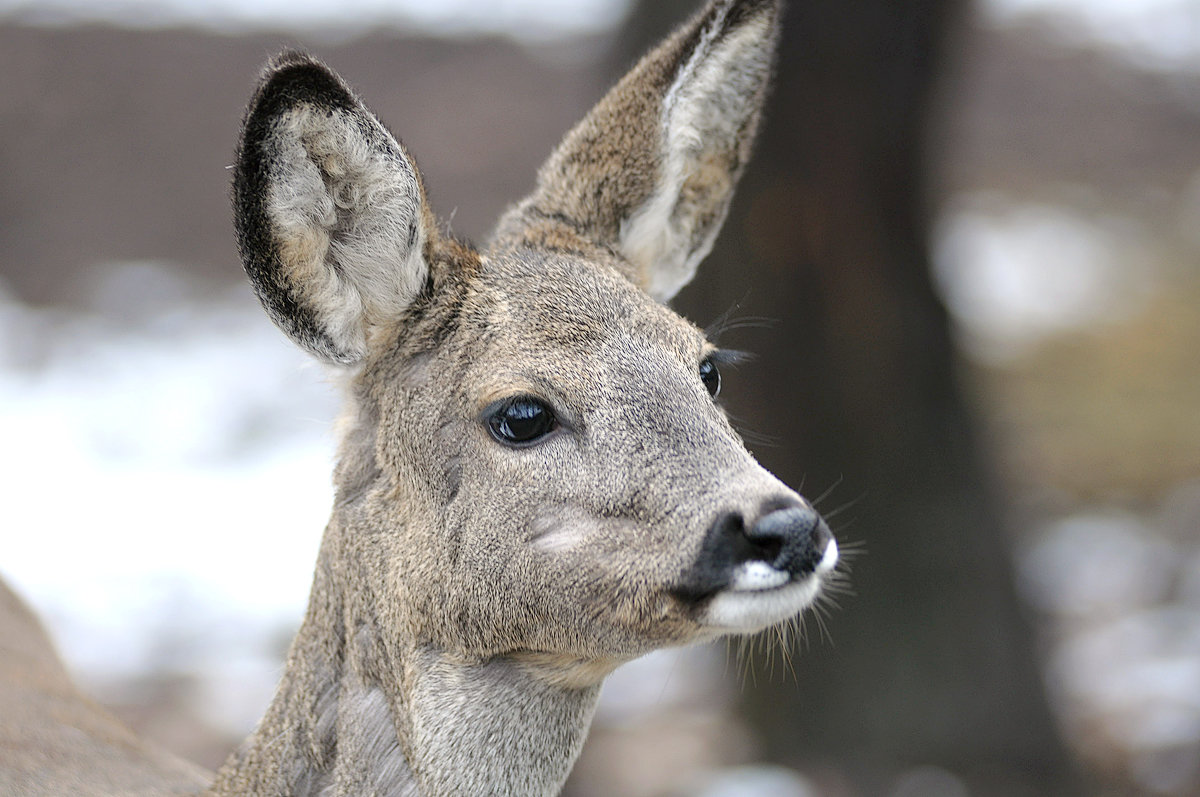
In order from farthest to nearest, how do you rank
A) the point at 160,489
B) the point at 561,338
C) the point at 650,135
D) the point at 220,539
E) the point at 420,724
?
1. the point at 160,489
2. the point at 220,539
3. the point at 650,135
4. the point at 561,338
5. the point at 420,724

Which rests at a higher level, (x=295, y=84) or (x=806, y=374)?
(x=806, y=374)

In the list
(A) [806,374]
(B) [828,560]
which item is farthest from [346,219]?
(A) [806,374]

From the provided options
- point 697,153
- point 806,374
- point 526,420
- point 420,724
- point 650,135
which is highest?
point 806,374

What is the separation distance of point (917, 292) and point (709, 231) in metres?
4.29

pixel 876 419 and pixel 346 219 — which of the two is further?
pixel 876 419

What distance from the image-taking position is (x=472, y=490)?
3.47m

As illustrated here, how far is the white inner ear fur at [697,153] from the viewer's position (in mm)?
4305

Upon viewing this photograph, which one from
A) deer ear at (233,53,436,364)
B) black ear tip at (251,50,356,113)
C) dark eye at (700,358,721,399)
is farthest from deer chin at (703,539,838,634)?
black ear tip at (251,50,356,113)

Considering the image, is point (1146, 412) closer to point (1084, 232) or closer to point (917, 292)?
point (1084, 232)

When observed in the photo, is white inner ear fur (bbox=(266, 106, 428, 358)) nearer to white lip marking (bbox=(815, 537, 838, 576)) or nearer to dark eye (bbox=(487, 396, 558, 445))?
dark eye (bbox=(487, 396, 558, 445))

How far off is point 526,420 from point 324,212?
823mm

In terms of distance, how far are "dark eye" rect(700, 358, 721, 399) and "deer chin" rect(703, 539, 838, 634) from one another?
0.86 m

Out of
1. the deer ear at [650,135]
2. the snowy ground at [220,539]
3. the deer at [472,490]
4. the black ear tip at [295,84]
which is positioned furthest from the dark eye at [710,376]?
the snowy ground at [220,539]

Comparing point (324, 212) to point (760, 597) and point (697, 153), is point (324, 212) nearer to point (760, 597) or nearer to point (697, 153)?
point (697, 153)
